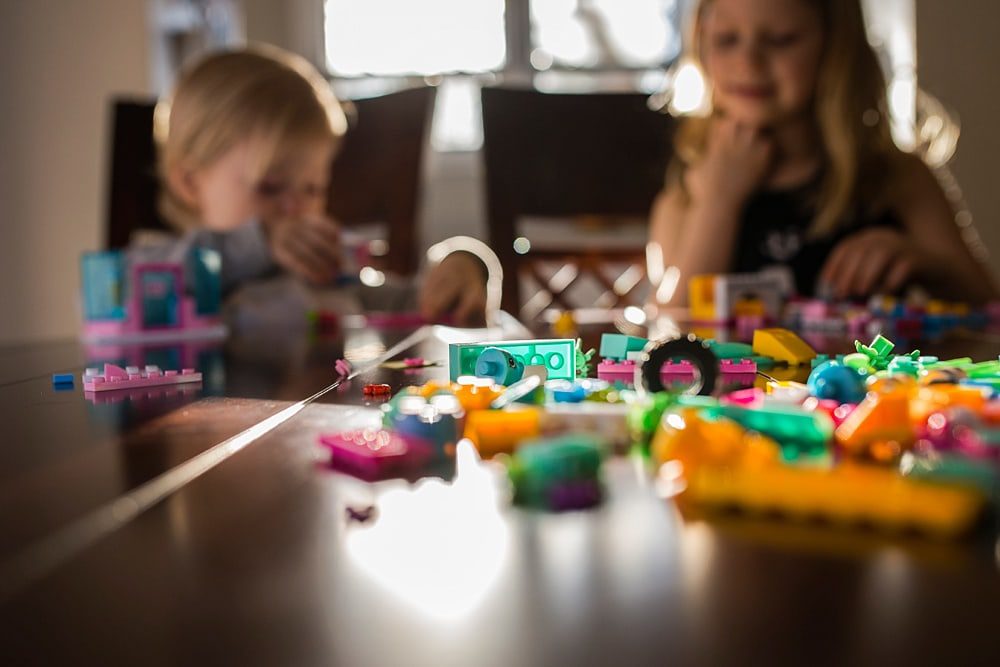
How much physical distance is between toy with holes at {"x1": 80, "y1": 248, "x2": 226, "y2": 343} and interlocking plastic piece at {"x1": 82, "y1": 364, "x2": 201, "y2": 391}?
20.9 inches

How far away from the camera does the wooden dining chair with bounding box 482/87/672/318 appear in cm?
183

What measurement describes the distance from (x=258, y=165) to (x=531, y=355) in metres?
1.21

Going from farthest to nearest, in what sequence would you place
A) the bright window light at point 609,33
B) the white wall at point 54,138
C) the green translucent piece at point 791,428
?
the bright window light at point 609,33 < the white wall at point 54,138 < the green translucent piece at point 791,428

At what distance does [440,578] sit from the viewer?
0.62ft

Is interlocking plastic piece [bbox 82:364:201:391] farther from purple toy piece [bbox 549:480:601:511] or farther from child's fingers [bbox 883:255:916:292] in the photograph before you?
child's fingers [bbox 883:255:916:292]

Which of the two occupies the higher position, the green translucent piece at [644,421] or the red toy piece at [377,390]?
the green translucent piece at [644,421]

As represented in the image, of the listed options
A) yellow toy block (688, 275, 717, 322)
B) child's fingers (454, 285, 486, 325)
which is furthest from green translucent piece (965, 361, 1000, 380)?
child's fingers (454, 285, 486, 325)

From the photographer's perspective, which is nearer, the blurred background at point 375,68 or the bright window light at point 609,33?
the blurred background at point 375,68

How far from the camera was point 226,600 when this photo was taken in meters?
0.18

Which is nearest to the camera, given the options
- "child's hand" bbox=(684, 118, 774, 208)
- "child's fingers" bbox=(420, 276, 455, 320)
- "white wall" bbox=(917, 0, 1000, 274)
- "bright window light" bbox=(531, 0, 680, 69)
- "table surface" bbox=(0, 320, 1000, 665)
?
"table surface" bbox=(0, 320, 1000, 665)

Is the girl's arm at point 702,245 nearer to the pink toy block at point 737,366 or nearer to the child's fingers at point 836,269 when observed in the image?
the child's fingers at point 836,269

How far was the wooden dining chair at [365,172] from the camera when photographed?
2018 millimetres

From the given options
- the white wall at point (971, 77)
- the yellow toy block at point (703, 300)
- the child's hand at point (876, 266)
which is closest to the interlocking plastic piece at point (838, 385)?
the yellow toy block at point (703, 300)

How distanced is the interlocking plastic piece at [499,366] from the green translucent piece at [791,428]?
0.18 metres
